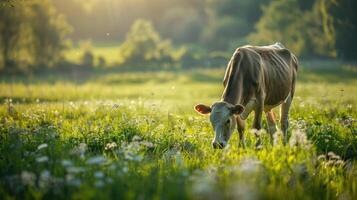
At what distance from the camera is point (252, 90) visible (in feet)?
31.3

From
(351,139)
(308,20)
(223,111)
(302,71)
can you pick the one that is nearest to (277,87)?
(351,139)

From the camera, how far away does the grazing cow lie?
8531 mm

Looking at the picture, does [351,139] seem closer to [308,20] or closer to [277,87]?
[277,87]

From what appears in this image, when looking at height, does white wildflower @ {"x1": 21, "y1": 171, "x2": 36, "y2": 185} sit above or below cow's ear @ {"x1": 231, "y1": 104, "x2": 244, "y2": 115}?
below

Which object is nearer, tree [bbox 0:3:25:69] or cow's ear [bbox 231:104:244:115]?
cow's ear [bbox 231:104:244:115]

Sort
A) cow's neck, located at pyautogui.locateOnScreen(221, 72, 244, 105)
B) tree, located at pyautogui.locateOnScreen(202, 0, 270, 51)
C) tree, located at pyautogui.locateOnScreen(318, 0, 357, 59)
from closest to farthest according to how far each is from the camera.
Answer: cow's neck, located at pyautogui.locateOnScreen(221, 72, 244, 105) < tree, located at pyautogui.locateOnScreen(318, 0, 357, 59) < tree, located at pyautogui.locateOnScreen(202, 0, 270, 51)

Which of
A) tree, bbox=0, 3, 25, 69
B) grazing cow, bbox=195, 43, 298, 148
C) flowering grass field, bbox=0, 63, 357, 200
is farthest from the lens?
tree, bbox=0, 3, 25, 69

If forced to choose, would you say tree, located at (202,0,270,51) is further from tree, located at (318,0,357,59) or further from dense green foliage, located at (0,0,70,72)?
dense green foliage, located at (0,0,70,72)

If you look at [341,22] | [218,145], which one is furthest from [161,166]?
[341,22]

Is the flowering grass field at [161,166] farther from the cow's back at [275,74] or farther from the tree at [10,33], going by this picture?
the tree at [10,33]

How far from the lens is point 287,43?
6838cm

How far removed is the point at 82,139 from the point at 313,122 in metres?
5.25

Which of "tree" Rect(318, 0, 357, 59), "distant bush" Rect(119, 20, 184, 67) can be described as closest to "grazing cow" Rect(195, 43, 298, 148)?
"tree" Rect(318, 0, 357, 59)

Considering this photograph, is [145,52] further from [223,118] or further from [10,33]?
[223,118]
